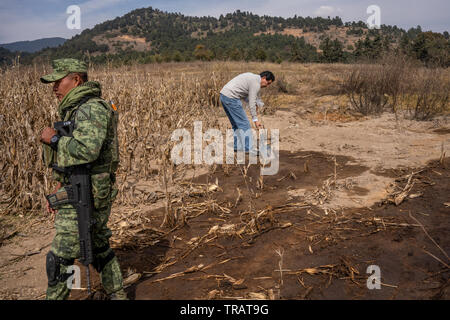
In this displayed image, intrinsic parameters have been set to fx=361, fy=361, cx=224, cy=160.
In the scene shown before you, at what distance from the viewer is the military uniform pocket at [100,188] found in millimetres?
2350

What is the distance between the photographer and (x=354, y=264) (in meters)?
3.08

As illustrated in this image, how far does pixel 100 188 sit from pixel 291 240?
2.01m

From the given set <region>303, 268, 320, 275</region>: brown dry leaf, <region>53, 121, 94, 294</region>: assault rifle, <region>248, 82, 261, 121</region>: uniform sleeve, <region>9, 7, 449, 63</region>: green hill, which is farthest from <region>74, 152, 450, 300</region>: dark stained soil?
<region>9, 7, 449, 63</region>: green hill

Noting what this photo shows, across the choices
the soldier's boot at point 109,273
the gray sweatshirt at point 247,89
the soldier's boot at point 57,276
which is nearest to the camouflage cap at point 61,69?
the soldier's boot at point 57,276

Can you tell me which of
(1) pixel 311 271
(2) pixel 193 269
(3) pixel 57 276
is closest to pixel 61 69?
(3) pixel 57 276

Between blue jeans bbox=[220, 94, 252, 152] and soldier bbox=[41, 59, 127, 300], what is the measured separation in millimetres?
4342

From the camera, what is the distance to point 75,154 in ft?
7.14

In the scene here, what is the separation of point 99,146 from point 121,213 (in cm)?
245

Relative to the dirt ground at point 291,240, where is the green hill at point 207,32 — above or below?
above

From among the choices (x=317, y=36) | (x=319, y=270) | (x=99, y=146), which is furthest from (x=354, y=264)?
(x=317, y=36)

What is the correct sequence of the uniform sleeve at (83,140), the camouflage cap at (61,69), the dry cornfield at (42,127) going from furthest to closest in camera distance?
the dry cornfield at (42,127)
the camouflage cap at (61,69)
the uniform sleeve at (83,140)

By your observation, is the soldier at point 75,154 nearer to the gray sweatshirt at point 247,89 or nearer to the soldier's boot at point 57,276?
the soldier's boot at point 57,276

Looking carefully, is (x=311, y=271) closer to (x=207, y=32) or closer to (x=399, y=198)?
(x=399, y=198)
